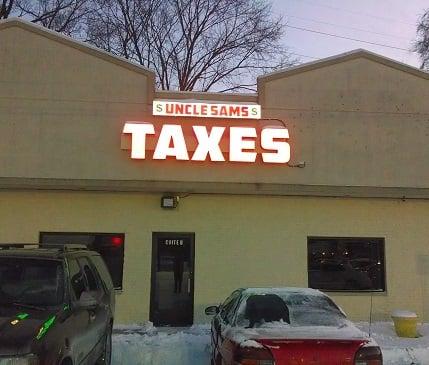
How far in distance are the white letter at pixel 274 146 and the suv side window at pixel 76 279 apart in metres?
6.83

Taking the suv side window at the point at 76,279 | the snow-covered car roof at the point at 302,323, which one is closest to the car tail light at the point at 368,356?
the snow-covered car roof at the point at 302,323

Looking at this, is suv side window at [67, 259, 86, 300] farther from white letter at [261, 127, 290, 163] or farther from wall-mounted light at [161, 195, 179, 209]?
white letter at [261, 127, 290, 163]

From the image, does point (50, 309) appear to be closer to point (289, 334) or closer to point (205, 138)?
point (289, 334)

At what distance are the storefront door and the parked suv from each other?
533 centimetres

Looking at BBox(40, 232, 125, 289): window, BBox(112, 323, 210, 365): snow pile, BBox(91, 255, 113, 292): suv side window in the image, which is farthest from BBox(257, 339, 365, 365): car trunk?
BBox(40, 232, 125, 289): window

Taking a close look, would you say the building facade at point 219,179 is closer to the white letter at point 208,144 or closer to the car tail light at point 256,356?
the white letter at point 208,144

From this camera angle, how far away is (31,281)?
6.12m

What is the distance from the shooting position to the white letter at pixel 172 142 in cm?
1263

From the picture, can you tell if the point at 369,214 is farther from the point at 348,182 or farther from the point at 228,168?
the point at 228,168

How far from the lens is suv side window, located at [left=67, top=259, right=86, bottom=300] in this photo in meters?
6.42

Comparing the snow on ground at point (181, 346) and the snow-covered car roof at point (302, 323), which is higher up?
the snow-covered car roof at point (302, 323)

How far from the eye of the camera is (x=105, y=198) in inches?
520

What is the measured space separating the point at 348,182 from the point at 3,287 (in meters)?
9.14

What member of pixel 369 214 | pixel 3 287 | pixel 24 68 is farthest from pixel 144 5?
pixel 3 287
